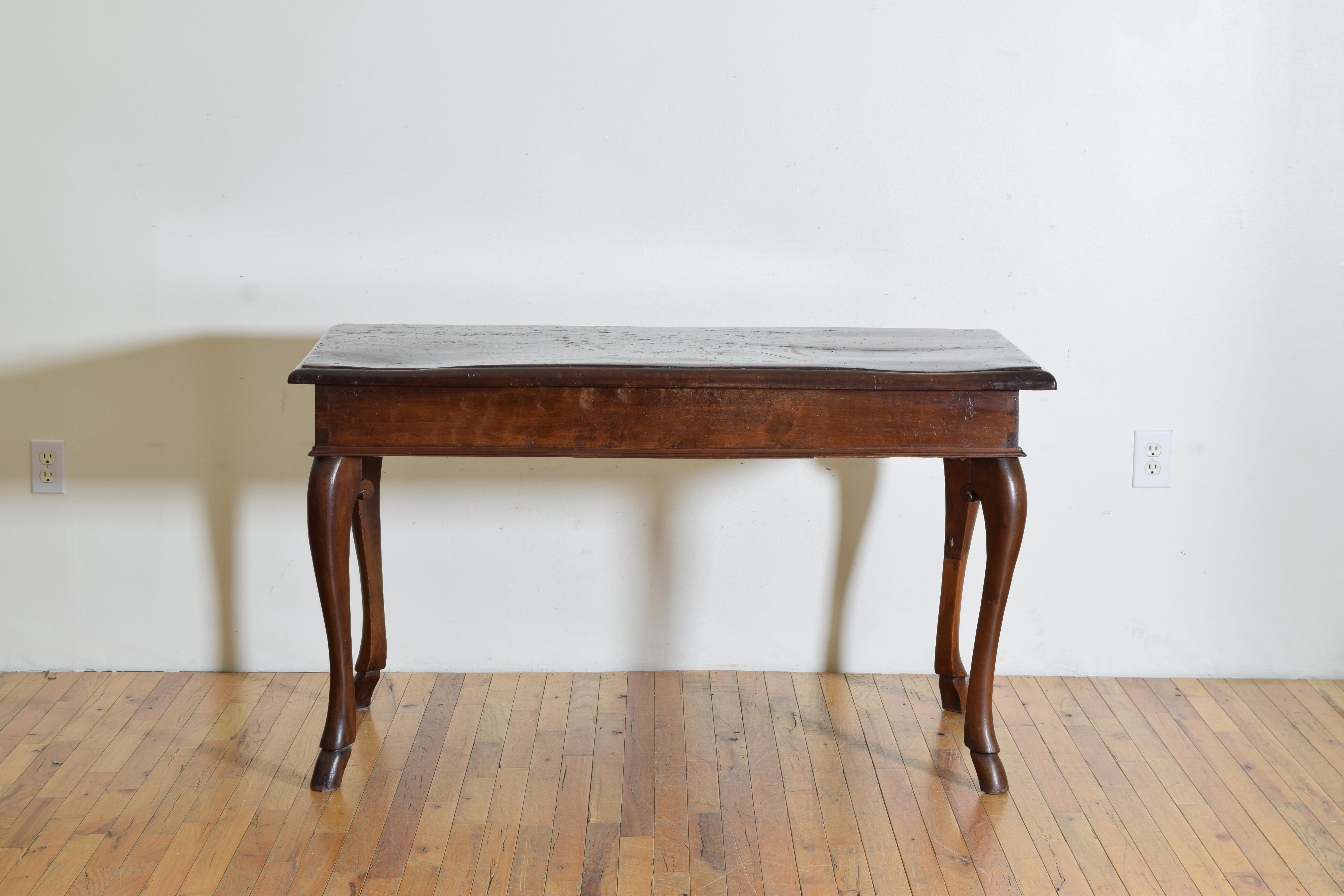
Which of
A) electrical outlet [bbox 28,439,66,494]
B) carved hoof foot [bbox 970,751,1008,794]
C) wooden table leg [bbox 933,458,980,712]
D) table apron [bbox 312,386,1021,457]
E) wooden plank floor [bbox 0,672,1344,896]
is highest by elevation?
table apron [bbox 312,386,1021,457]

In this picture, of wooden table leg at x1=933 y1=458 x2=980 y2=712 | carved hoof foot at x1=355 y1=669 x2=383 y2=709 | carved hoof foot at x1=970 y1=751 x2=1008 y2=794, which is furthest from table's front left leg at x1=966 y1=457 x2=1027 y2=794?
carved hoof foot at x1=355 y1=669 x2=383 y2=709

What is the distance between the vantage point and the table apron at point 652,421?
1.55 m

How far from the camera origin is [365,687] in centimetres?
198

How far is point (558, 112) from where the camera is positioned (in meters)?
1.98

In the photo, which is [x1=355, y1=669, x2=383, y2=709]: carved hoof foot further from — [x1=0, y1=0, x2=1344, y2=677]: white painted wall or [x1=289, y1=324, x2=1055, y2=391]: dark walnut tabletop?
[x1=289, y1=324, x2=1055, y2=391]: dark walnut tabletop

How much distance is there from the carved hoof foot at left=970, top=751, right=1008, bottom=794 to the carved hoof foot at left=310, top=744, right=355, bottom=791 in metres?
0.96

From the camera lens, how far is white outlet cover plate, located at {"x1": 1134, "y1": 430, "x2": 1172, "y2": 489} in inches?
82.8

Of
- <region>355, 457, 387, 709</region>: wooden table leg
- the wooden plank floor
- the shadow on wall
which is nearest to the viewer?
the wooden plank floor

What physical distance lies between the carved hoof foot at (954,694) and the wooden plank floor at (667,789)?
1.8 inches

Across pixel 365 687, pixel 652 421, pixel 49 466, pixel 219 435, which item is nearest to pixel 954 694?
pixel 652 421

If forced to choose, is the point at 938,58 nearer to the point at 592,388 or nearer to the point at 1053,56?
the point at 1053,56

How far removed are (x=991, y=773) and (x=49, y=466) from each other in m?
1.71

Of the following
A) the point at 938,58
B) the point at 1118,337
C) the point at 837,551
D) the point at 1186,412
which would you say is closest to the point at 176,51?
the point at 938,58

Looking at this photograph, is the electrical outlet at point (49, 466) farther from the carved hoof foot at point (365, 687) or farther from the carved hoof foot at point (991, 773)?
the carved hoof foot at point (991, 773)
